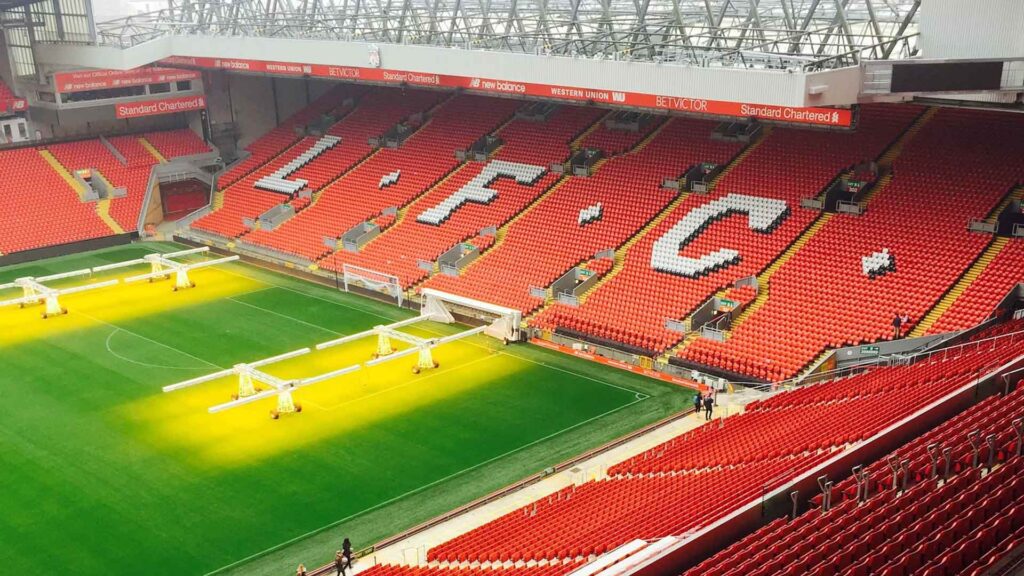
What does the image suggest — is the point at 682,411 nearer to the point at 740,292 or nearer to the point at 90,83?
the point at 740,292

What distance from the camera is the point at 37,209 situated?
5094cm

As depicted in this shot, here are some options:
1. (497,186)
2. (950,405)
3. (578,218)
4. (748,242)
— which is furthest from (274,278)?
(950,405)

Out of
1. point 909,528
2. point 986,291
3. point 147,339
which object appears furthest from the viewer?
point 147,339

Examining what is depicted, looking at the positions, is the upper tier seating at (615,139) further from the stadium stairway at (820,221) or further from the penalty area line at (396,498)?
the penalty area line at (396,498)

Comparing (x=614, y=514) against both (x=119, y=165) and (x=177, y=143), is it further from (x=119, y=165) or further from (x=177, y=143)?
(x=177, y=143)

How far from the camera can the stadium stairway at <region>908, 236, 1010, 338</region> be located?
→ 101ft

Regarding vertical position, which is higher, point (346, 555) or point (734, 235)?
point (734, 235)

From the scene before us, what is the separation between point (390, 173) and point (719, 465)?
98.7 feet

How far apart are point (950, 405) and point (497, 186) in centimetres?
2665

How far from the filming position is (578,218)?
4175cm

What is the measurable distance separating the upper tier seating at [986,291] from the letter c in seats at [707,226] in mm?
7568

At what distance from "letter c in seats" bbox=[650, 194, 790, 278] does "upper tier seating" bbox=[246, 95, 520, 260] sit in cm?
1382

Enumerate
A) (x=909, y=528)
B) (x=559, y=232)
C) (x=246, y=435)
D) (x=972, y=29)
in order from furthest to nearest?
(x=559, y=232), (x=972, y=29), (x=246, y=435), (x=909, y=528)

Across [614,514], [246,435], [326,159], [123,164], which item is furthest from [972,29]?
[123,164]
